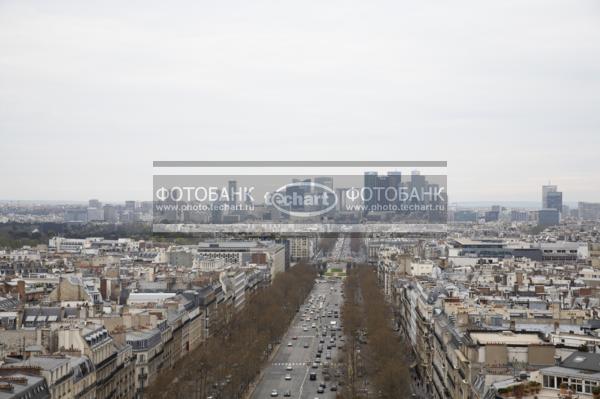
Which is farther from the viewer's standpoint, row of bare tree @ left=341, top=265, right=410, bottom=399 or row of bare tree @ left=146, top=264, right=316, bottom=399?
row of bare tree @ left=341, top=265, right=410, bottom=399

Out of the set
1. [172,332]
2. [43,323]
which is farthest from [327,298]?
[43,323]

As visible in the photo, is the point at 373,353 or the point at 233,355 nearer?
the point at 233,355

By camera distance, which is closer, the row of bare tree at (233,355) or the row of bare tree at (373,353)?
the row of bare tree at (233,355)

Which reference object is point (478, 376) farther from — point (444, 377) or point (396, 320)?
point (396, 320)
